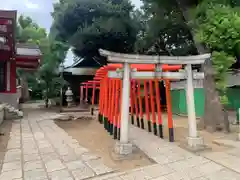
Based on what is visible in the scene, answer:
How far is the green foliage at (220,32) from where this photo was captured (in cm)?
584

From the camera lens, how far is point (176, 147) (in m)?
5.10

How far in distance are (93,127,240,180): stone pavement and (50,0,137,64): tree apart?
453 inches

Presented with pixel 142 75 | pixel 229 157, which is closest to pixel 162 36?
pixel 142 75

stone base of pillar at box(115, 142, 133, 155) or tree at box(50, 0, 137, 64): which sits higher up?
tree at box(50, 0, 137, 64)

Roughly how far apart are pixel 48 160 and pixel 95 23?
1217 cm

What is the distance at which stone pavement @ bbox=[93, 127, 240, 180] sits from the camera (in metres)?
3.53

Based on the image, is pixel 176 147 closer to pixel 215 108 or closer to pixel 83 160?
pixel 83 160

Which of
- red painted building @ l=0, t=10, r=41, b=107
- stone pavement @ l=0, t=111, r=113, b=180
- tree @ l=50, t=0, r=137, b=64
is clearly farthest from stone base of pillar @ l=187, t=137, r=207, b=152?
tree @ l=50, t=0, r=137, b=64

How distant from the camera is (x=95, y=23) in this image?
1504cm

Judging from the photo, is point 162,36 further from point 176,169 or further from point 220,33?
point 176,169

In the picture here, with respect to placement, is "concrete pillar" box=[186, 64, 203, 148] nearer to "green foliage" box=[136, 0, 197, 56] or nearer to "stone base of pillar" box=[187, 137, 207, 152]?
"stone base of pillar" box=[187, 137, 207, 152]

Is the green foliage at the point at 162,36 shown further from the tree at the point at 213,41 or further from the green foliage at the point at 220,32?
the green foliage at the point at 220,32

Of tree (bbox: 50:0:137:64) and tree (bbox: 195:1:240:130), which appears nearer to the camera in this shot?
tree (bbox: 195:1:240:130)

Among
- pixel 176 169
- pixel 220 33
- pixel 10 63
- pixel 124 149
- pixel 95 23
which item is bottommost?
pixel 176 169
